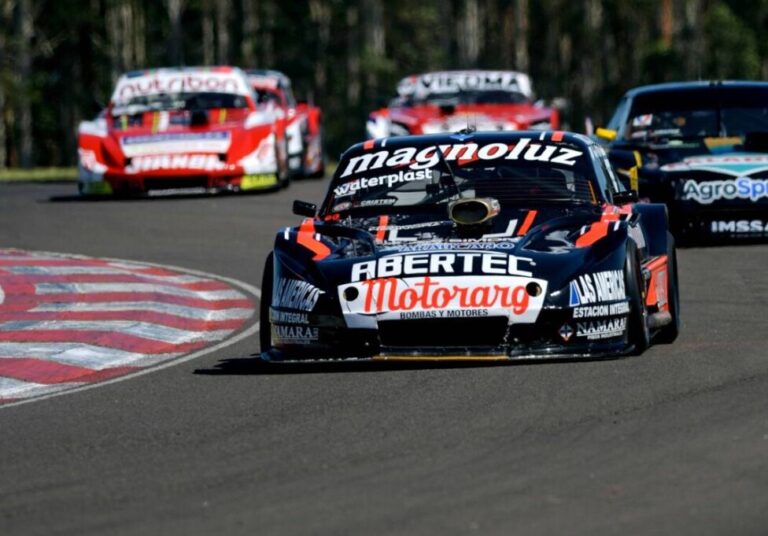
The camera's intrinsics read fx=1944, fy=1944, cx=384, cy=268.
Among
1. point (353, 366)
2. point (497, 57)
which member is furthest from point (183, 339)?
point (497, 57)

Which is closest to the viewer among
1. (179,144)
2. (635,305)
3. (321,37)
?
(635,305)

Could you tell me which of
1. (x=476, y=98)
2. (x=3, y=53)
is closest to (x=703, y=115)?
(x=476, y=98)

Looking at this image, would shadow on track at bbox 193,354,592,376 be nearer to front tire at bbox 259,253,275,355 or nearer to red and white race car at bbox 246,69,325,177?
front tire at bbox 259,253,275,355

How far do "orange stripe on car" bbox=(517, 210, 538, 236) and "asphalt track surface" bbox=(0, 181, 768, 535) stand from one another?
735mm

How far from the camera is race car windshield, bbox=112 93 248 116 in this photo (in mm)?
22266

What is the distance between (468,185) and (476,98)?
51.8ft

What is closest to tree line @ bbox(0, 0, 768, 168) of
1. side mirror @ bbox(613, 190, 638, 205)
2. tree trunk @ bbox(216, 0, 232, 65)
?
tree trunk @ bbox(216, 0, 232, 65)

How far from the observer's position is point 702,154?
49.9 ft

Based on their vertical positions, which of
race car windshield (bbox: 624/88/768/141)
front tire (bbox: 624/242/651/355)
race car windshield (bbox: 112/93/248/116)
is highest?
front tire (bbox: 624/242/651/355)

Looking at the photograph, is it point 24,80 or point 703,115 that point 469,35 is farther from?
point 703,115

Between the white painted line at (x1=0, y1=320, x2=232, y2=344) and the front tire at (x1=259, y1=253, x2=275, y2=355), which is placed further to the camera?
the white painted line at (x1=0, y1=320, x2=232, y2=344)

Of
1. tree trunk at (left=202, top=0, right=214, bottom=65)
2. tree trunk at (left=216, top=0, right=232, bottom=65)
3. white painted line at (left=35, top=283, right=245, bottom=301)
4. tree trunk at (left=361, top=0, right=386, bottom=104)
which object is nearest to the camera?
white painted line at (left=35, top=283, right=245, bottom=301)

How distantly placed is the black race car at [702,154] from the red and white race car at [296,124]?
865cm

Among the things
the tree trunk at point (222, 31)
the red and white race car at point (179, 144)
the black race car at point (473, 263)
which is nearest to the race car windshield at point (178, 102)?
the red and white race car at point (179, 144)
